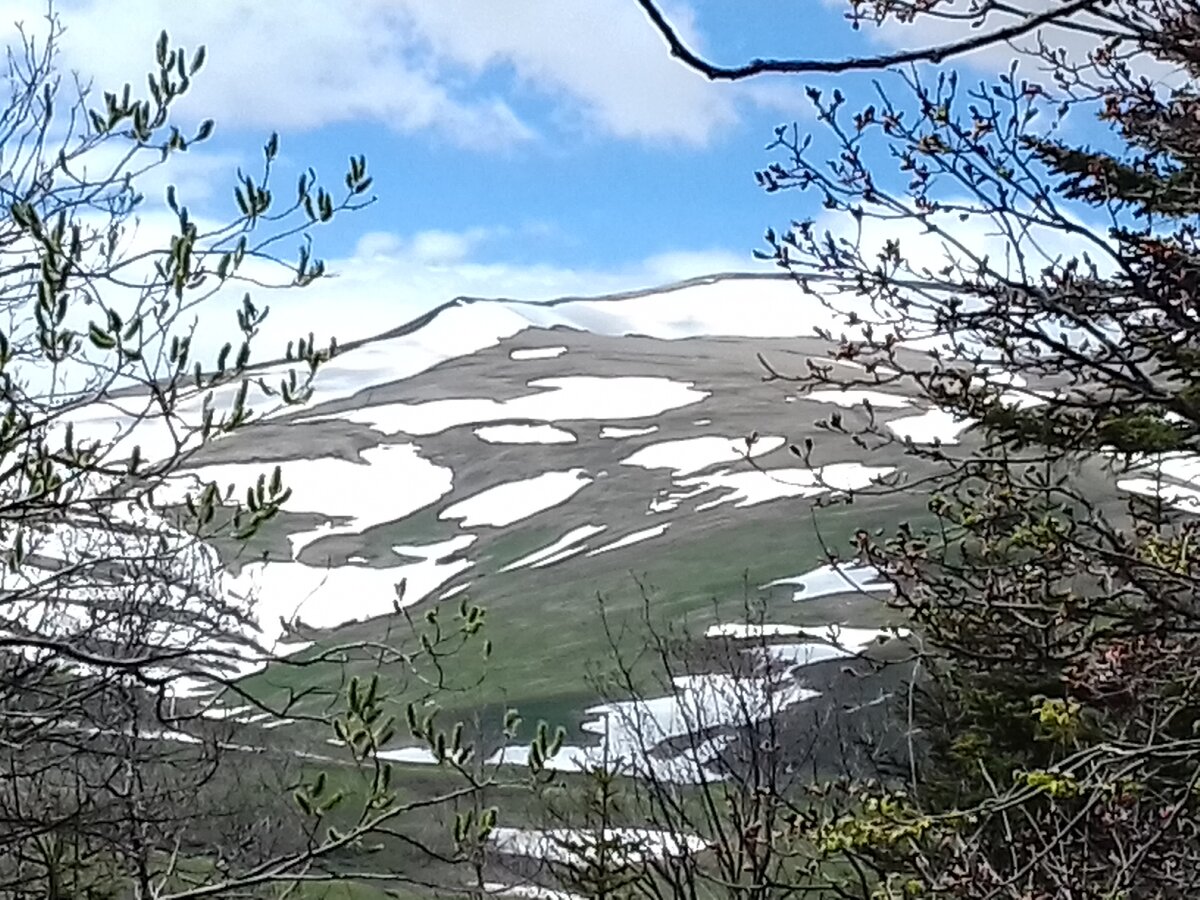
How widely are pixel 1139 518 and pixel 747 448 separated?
77.5 inches

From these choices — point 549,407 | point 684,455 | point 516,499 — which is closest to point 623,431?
point 684,455

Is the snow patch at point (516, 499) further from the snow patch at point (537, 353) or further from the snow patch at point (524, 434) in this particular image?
the snow patch at point (537, 353)

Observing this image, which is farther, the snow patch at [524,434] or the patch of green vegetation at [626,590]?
the snow patch at [524,434]

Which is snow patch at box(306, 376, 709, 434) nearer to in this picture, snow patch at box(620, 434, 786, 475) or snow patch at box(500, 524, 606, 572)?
snow patch at box(620, 434, 786, 475)

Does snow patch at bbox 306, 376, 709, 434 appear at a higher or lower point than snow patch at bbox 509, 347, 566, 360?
lower

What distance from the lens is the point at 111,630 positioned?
Answer: 9.88 metres

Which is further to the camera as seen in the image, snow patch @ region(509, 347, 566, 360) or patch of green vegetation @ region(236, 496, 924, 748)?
snow patch @ region(509, 347, 566, 360)

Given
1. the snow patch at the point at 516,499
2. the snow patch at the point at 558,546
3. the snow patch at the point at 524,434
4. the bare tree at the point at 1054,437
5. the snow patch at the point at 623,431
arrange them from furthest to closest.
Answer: the snow patch at the point at 623,431, the snow patch at the point at 524,434, the snow patch at the point at 516,499, the snow patch at the point at 558,546, the bare tree at the point at 1054,437

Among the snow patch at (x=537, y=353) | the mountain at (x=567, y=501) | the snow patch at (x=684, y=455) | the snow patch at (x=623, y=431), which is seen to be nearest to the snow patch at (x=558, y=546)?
the mountain at (x=567, y=501)

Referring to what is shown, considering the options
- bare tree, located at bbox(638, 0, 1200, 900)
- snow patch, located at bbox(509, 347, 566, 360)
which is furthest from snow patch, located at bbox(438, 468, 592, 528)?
bare tree, located at bbox(638, 0, 1200, 900)

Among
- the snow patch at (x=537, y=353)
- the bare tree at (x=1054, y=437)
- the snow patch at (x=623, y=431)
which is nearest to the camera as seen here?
the bare tree at (x=1054, y=437)

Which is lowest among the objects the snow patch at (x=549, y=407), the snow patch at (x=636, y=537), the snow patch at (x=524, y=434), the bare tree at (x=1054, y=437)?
the bare tree at (x=1054, y=437)

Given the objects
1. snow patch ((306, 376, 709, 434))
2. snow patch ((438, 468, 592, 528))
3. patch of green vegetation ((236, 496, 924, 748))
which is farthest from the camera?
snow patch ((306, 376, 709, 434))

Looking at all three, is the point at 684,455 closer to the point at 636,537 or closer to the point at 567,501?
the point at 567,501
